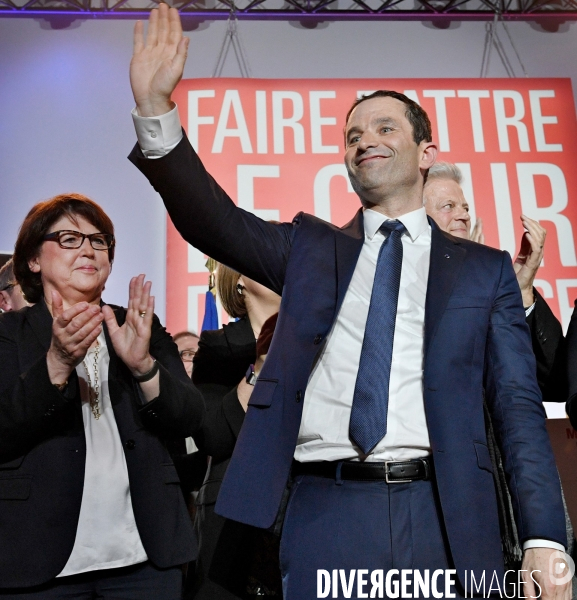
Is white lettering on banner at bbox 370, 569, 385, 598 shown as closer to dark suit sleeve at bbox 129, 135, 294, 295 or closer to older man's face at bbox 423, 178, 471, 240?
dark suit sleeve at bbox 129, 135, 294, 295

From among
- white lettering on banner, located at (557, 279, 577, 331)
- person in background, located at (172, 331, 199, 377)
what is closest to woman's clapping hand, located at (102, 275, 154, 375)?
person in background, located at (172, 331, 199, 377)

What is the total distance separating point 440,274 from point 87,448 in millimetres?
1048

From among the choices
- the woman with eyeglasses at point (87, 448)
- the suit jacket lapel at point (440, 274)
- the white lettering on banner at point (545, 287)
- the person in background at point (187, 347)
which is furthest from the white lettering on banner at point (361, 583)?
the white lettering on banner at point (545, 287)

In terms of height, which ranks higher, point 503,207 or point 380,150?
point 503,207

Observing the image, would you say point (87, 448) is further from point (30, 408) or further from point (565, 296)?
point (565, 296)

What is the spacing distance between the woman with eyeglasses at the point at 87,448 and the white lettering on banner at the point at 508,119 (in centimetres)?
367

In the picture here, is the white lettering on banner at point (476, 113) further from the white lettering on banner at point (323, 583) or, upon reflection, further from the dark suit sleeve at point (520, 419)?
the white lettering on banner at point (323, 583)

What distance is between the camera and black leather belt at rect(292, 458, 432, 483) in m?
1.62

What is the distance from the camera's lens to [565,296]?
16.2ft

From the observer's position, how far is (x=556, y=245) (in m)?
5.00

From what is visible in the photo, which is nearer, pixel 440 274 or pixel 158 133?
pixel 158 133

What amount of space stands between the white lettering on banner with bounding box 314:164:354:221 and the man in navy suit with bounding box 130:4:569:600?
313 centimetres

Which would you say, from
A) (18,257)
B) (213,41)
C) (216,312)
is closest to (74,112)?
(213,41)

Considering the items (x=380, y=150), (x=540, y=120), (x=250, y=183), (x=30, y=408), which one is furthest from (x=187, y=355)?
(x=540, y=120)
